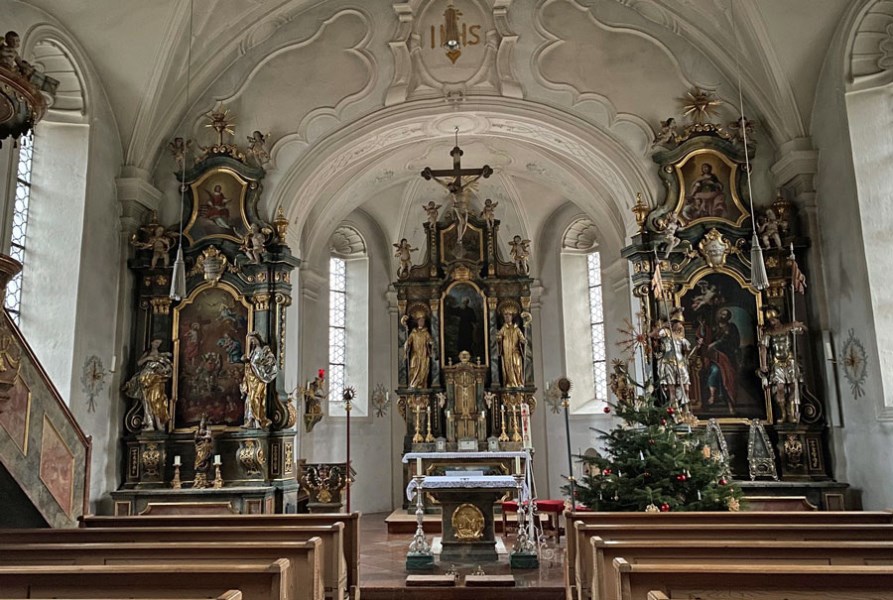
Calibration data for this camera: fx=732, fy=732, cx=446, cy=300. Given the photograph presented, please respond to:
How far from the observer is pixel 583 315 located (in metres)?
17.2

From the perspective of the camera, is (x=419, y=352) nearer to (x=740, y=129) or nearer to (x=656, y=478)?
(x=740, y=129)

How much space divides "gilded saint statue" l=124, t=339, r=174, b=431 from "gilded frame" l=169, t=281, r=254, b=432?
6.1 inches

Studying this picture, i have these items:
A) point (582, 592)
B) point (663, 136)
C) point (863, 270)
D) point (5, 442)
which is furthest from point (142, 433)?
point (863, 270)

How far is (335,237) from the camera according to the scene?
1723 centimetres

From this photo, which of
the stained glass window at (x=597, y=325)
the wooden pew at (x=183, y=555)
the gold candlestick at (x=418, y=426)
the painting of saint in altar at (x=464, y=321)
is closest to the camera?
the wooden pew at (x=183, y=555)

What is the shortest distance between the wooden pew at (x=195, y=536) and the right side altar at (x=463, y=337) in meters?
8.59

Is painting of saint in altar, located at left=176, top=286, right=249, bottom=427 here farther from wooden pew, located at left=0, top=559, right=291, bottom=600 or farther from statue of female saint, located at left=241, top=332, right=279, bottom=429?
wooden pew, located at left=0, top=559, right=291, bottom=600

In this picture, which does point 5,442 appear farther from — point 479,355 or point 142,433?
point 479,355

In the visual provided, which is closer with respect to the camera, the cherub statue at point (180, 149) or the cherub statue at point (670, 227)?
the cherub statue at point (670, 227)

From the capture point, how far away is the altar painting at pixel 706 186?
11.6 m

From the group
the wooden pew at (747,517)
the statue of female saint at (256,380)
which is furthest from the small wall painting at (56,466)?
the wooden pew at (747,517)

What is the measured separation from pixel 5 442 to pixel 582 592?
17.2 ft

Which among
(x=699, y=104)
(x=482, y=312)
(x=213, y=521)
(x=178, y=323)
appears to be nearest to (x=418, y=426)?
(x=482, y=312)

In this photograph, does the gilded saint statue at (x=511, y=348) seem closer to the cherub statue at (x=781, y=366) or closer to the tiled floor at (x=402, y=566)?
the tiled floor at (x=402, y=566)
